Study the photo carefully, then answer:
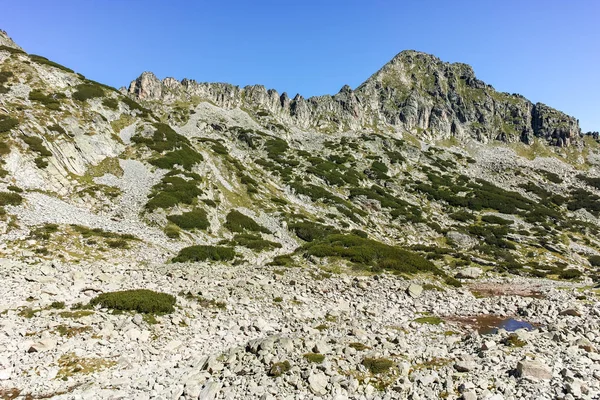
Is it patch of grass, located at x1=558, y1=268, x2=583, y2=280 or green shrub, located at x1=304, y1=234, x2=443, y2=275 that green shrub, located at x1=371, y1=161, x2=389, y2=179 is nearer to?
patch of grass, located at x1=558, y1=268, x2=583, y2=280

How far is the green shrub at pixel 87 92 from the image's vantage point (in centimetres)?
5966

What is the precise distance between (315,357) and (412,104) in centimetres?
14604

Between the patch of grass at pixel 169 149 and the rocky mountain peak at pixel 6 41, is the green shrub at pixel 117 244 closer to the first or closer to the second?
the patch of grass at pixel 169 149

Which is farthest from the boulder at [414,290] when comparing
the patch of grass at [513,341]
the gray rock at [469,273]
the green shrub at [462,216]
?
the green shrub at [462,216]

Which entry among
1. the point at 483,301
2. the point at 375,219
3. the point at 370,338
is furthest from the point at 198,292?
the point at 375,219

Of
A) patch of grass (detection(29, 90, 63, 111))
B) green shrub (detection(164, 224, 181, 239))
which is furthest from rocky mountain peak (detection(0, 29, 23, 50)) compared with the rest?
green shrub (detection(164, 224, 181, 239))

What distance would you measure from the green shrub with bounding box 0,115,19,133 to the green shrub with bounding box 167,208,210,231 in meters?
22.6

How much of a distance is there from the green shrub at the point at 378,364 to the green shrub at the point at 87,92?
67298 millimetres

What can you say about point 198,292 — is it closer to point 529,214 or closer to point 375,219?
point 375,219

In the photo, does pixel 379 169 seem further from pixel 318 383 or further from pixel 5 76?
pixel 318 383

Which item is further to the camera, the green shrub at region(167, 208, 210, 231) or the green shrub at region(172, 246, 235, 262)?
the green shrub at region(167, 208, 210, 231)

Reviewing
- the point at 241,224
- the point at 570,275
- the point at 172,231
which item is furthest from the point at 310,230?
the point at 570,275

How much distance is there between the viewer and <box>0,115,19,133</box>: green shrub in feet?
129

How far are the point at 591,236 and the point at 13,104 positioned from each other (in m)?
109
